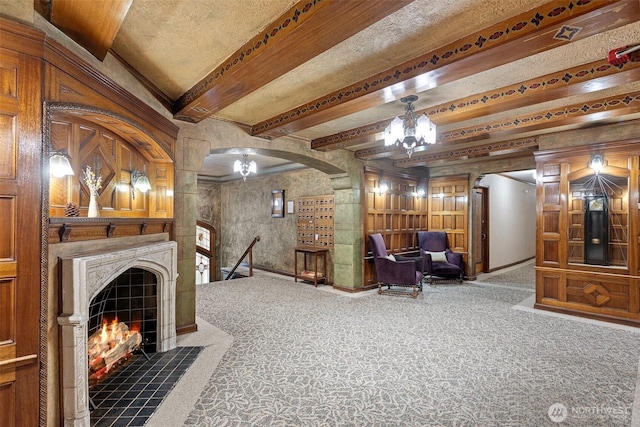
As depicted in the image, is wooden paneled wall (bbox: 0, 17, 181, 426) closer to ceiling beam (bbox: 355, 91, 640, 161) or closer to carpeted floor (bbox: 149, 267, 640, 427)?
carpeted floor (bbox: 149, 267, 640, 427)

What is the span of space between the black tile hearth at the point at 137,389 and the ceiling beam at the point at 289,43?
249 cm

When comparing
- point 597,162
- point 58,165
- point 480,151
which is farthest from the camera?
point 480,151

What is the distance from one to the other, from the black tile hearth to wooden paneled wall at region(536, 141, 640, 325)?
4.85 metres

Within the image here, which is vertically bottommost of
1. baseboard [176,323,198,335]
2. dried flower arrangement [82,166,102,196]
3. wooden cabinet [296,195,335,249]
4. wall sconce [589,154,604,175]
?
baseboard [176,323,198,335]

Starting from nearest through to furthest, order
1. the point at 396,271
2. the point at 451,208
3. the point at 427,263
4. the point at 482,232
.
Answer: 1. the point at 396,271
2. the point at 427,263
3. the point at 451,208
4. the point at 482,232

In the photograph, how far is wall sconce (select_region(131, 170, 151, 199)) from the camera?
3.07 m

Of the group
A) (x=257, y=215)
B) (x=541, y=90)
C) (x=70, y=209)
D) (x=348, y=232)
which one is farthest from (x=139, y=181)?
(x=257, y=215)

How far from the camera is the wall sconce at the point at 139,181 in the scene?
307 cm

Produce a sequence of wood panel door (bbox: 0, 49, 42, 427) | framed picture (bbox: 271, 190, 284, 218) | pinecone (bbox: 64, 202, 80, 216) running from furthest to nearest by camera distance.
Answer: framed picture (bbox: 271, 190, 284, 218), pinecone (bbox: 64, 202, 80, 216), wood panel door (bbox: 0, 49, 42, 427)

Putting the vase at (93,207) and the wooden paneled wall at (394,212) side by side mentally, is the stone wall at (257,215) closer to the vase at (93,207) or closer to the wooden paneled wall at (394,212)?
the wooden paneled wall at (394,212)

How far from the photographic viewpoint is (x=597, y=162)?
4090 millimetres

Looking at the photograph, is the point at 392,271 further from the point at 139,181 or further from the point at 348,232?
the point at 139,181

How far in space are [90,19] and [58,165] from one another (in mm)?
951

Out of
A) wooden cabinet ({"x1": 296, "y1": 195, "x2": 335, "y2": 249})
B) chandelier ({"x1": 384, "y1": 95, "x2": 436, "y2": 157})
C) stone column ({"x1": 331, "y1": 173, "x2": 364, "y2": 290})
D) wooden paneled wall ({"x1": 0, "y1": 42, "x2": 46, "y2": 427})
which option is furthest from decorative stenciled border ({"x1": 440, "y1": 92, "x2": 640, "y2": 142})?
wooden paneled wall ({"x1": 0, "y1": 42, "x2": 46, "y2": 427})
